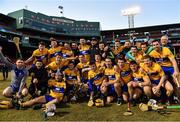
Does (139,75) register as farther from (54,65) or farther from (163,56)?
(54,65)

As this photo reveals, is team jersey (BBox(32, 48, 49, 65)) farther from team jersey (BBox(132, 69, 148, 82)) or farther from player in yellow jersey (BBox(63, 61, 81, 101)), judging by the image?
team jersey (BBox(132, 69, 148, 82))

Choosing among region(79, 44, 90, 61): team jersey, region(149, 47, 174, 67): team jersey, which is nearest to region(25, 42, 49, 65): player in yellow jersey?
region(79, 44, 90, 61): team jersey

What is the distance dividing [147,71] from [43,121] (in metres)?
3.53

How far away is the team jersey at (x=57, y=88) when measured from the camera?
7.60m

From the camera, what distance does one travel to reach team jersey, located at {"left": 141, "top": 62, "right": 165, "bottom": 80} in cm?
727

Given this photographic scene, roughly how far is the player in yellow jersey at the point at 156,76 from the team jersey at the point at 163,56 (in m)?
0.25

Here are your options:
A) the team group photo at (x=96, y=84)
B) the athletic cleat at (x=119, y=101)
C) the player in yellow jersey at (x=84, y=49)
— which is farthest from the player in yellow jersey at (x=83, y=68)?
the athletic cleat at (x=119, y=101)

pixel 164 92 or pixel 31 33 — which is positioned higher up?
pixel 31 33

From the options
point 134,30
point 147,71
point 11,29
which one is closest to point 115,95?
point 147,71

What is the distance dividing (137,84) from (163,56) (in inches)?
48.1

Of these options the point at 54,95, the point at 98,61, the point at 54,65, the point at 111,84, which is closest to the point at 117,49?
the point at 98,61

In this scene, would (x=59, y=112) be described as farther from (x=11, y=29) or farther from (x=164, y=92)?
(x=11, y=29)

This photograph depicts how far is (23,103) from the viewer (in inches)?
294

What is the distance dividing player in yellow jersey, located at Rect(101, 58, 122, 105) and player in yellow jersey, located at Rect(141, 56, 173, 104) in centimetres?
99
